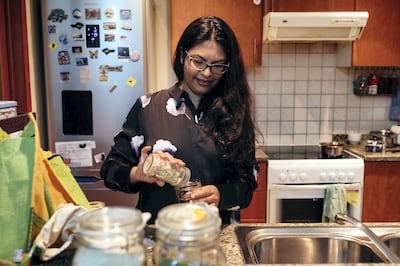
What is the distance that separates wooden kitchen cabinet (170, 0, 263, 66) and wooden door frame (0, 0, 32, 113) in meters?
0.90

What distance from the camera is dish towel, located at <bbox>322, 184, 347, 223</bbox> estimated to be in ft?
7.76

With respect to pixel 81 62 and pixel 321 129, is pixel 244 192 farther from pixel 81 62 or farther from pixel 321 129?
pixel 321 129

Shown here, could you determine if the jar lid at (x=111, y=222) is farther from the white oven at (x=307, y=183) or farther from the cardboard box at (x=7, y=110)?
the white oven at (x=307, y=183)

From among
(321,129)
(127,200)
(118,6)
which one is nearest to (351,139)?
(321,129)

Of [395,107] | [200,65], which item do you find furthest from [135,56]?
[395,107]

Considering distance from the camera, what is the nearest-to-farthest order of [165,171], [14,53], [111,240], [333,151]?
[111,240] < [165,171] < [14,53] < [333,151]

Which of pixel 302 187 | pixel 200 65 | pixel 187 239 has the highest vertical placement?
pixel 200 65

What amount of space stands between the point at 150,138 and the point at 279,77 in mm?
1874

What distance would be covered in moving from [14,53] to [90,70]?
431 millimetres

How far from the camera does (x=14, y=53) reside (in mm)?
2266

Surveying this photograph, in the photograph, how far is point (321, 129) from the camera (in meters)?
2.99

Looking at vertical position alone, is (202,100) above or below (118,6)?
below

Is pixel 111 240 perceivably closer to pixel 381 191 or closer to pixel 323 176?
pixel 323 176

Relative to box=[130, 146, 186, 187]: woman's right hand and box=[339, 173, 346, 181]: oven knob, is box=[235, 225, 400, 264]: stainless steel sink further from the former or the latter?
box=[339, 173, 346, 181]: oven knob
